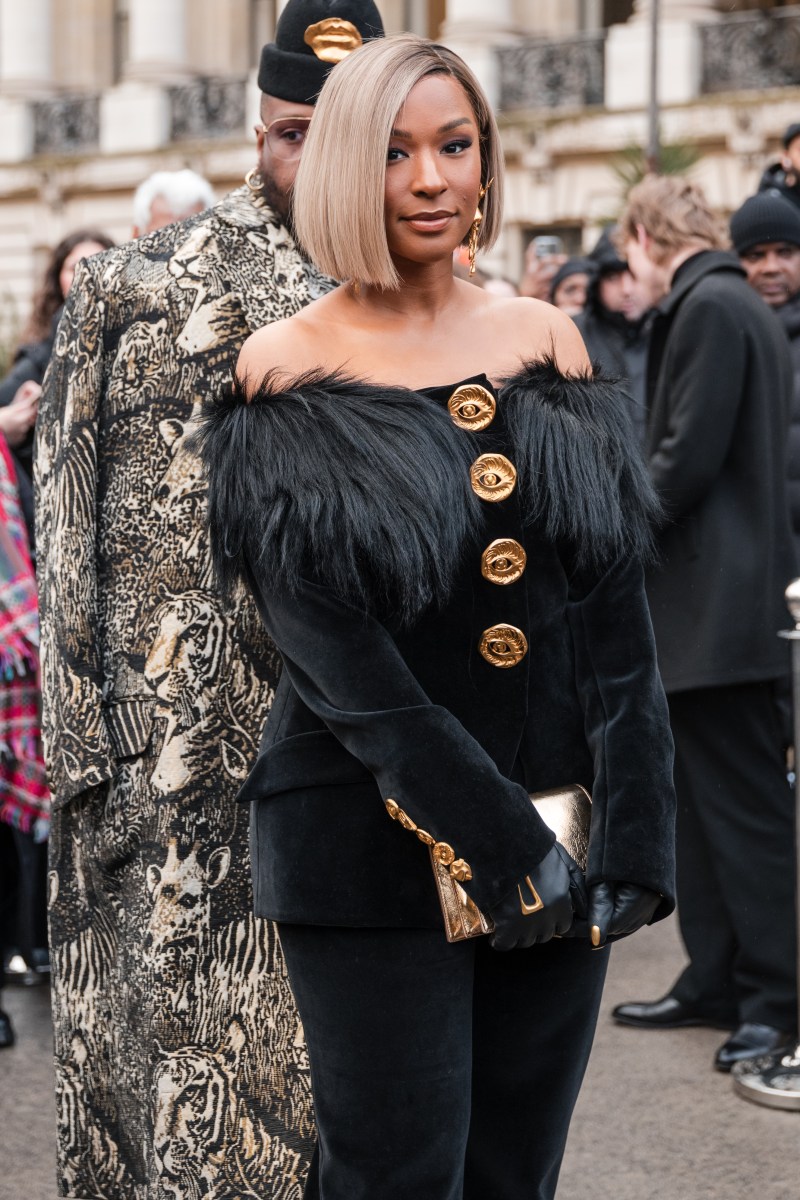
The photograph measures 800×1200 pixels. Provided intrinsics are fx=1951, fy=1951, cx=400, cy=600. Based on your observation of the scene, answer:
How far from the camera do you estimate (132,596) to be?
11.1 feet

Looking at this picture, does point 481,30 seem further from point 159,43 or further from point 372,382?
point 372,382

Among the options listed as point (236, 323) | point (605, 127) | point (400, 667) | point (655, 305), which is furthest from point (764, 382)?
point (605, 127)

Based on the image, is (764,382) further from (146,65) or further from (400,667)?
(146,65)

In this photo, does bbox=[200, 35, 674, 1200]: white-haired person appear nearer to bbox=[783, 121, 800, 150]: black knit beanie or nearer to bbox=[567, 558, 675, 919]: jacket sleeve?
bbox=[567, 558, 675, 919]: jacket sleeve

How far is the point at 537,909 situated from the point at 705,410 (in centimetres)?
285

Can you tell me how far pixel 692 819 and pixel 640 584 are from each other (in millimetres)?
2738

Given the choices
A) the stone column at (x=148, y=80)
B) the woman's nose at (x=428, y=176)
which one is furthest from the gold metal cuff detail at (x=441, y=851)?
the stone column at (x=148, y=80)

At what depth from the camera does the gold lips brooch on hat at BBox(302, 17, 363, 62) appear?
336 cm

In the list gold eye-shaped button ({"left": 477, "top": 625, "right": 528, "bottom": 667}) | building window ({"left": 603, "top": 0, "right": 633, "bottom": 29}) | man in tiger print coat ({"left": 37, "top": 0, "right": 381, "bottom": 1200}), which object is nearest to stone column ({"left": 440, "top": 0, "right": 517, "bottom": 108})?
building window ({"left": 603, "top": 0, "right": 633, "bottom": 29})

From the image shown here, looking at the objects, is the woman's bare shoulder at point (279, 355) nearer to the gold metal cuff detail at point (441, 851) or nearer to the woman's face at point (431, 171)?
the woman's face at point (431, 171)

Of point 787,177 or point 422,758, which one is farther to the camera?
point 787,177

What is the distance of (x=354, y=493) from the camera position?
7.84ft

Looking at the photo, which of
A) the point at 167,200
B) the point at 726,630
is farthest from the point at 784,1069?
the point at 167,200

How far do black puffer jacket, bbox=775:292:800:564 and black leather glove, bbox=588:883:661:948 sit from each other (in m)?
3.19
